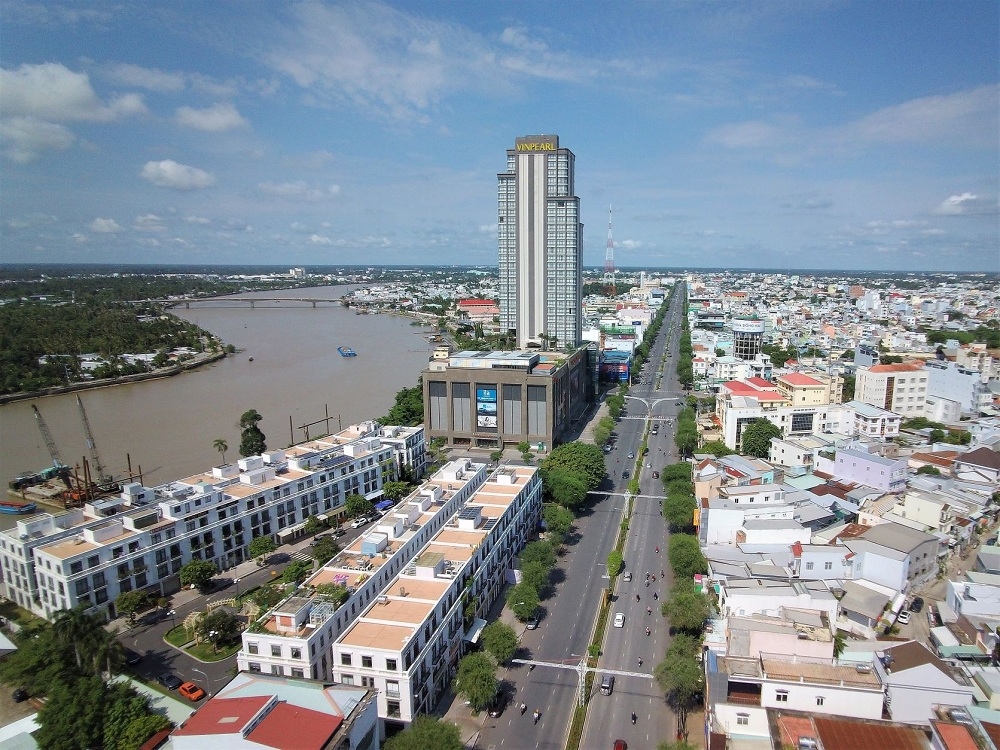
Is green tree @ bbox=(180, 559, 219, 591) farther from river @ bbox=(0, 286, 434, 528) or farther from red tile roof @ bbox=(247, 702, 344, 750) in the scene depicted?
river @ bbox=(0, 286, 434, 528)

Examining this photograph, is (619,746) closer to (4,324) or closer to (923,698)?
(923,698)

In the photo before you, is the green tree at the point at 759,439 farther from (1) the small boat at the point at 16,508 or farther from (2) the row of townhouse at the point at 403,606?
(1) the small boat at the point at 16,508

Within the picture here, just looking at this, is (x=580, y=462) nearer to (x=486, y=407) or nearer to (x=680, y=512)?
(x=680, y=512)

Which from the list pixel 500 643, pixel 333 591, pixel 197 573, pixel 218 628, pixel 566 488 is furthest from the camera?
pixel 566 488

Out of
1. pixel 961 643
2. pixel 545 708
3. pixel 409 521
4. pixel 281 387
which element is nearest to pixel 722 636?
pixel 545 708

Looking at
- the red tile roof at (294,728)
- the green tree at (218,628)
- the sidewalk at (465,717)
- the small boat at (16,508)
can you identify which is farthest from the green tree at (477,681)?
the small boat at (16,508)

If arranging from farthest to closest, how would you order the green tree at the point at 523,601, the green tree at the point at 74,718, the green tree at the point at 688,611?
1. the green tree at the point at 523,601
2. the green tree at the point at 688,611
3. the green tree at the point at 74,718

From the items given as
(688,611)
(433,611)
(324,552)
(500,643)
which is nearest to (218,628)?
(324,552)
